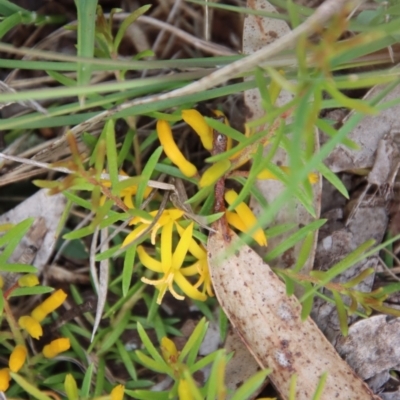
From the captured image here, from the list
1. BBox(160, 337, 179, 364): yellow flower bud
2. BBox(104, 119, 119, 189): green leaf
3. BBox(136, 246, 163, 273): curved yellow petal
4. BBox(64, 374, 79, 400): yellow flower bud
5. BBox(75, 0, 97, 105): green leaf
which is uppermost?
BBox(75, 0, 97, 105): green leaf

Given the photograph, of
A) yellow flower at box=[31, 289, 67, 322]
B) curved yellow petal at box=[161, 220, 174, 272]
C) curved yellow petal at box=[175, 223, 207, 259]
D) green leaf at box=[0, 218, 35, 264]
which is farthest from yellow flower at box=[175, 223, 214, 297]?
green leaf at box=[0, 218, 35, 264]

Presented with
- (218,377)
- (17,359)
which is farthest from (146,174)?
(17,359)

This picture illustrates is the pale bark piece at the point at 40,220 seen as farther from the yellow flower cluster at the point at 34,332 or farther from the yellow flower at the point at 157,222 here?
the yellow flower at the point at 157,222

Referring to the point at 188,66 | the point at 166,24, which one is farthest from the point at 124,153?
the point at 166,24

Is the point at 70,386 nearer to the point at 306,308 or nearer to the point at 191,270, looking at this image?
the point at 191,270

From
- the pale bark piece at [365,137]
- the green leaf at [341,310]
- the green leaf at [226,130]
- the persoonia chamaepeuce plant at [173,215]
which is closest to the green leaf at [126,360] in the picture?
the persoonia chamaepeuce plant at [173,215]

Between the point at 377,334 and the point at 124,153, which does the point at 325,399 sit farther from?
the point at 124,153

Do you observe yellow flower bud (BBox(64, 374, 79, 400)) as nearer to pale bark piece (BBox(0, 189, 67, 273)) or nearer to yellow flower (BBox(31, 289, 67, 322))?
yellow flower (BBox(31, 289, 67, 322))

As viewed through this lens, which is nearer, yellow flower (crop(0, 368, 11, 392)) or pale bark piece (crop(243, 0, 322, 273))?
yellow flower (crop(0, 368, 11, 392))
